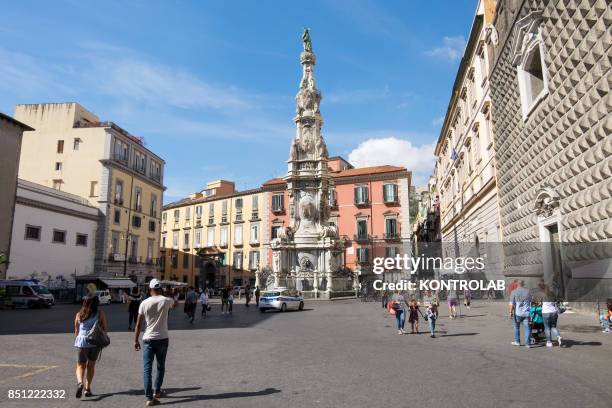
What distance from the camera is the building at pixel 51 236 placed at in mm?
35281

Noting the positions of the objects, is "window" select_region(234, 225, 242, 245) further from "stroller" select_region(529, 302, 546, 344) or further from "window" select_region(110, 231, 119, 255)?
"stroller" select_region(529, 302, 546, 344)

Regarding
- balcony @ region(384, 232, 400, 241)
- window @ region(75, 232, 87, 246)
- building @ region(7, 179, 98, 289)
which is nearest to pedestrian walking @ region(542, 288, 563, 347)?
building @ region(7, 179, 98, 289)

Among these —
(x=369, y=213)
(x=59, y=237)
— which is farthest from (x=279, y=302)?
(x=369, y=213)

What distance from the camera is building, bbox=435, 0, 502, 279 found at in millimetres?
23766

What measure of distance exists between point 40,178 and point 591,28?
4969 cm

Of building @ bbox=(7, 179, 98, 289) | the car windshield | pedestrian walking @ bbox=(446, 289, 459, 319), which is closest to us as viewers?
pedestrian walking @ bbox=(446, 289, 459, 319)

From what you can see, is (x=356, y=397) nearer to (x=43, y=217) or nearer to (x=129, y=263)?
(x=43, y=217)

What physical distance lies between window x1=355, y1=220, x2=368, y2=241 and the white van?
32.6 metres

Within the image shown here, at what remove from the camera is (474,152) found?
28312 millimetres

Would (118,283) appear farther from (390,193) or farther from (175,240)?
(390,193)

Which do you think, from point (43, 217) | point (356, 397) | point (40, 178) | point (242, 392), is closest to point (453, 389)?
point (356, 397)

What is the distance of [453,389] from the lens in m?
6.31

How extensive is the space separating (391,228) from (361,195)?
5.39 meters

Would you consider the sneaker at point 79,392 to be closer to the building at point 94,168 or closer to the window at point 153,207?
the building at point 94,168
